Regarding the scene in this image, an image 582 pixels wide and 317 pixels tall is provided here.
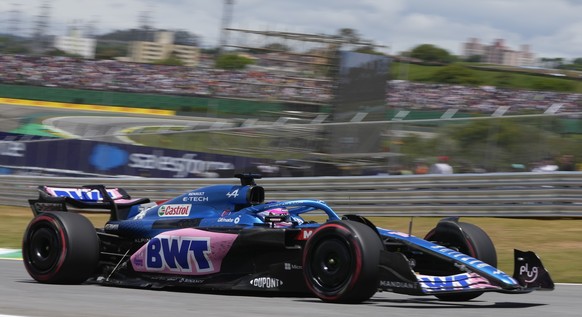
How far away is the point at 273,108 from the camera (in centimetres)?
2128

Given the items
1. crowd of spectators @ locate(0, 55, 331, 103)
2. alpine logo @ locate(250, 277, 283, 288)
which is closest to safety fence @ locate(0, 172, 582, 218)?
alpine logo @ locate(250, 277, 283, 288)

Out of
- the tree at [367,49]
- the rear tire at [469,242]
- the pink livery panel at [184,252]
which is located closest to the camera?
the rear tire at [469,242]

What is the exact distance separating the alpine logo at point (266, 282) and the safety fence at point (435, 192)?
8.36m

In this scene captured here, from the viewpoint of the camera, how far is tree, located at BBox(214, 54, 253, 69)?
27.3 meters

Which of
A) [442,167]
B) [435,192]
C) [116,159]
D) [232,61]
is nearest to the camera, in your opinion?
[442,167]

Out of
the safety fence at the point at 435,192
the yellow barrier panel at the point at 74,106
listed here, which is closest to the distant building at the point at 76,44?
the yellow barrier panel at the point at 74,106

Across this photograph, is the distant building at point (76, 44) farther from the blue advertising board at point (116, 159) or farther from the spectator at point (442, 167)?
the spectator at point (442, 167)

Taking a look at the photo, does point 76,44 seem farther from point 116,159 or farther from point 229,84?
point 116,159

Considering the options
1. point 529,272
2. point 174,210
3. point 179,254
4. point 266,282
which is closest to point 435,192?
point 174,210

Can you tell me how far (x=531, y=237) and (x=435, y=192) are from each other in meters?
2.47

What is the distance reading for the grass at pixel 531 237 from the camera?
36.3ft

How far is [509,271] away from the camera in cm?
1077

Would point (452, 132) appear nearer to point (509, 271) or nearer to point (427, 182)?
point (427, 182)

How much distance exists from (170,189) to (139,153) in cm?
141
